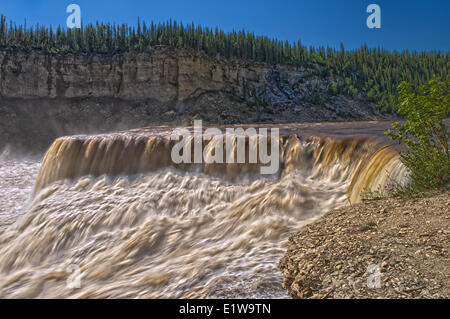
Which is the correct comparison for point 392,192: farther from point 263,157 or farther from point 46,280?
point 46,280

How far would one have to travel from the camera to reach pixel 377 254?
3553 millimetres

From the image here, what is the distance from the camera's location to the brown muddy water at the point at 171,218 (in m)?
4.81

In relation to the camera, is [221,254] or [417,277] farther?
[221,254]

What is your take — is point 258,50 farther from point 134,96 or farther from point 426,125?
point 426,125

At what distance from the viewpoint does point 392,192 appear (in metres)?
5.38

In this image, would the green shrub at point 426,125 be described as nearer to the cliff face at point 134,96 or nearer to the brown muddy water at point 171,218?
the brown muddy water at point 171,218

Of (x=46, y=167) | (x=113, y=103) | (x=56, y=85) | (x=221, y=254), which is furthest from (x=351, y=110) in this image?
(x=221, y=254)

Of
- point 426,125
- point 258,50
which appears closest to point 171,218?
point 426,125

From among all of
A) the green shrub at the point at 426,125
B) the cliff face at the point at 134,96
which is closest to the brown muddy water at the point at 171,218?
the green shrub at the point at 426,125

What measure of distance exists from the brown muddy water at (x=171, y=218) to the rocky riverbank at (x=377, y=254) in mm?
431

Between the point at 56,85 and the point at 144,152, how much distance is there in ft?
115

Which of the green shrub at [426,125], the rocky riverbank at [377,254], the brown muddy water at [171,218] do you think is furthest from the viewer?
the green shrub at [426,125]

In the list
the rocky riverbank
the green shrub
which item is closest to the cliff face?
the green shrub

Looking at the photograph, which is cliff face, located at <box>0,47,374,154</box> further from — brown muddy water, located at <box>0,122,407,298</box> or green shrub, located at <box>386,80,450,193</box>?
green shrub, located at <box>386,80,450,193</box>
